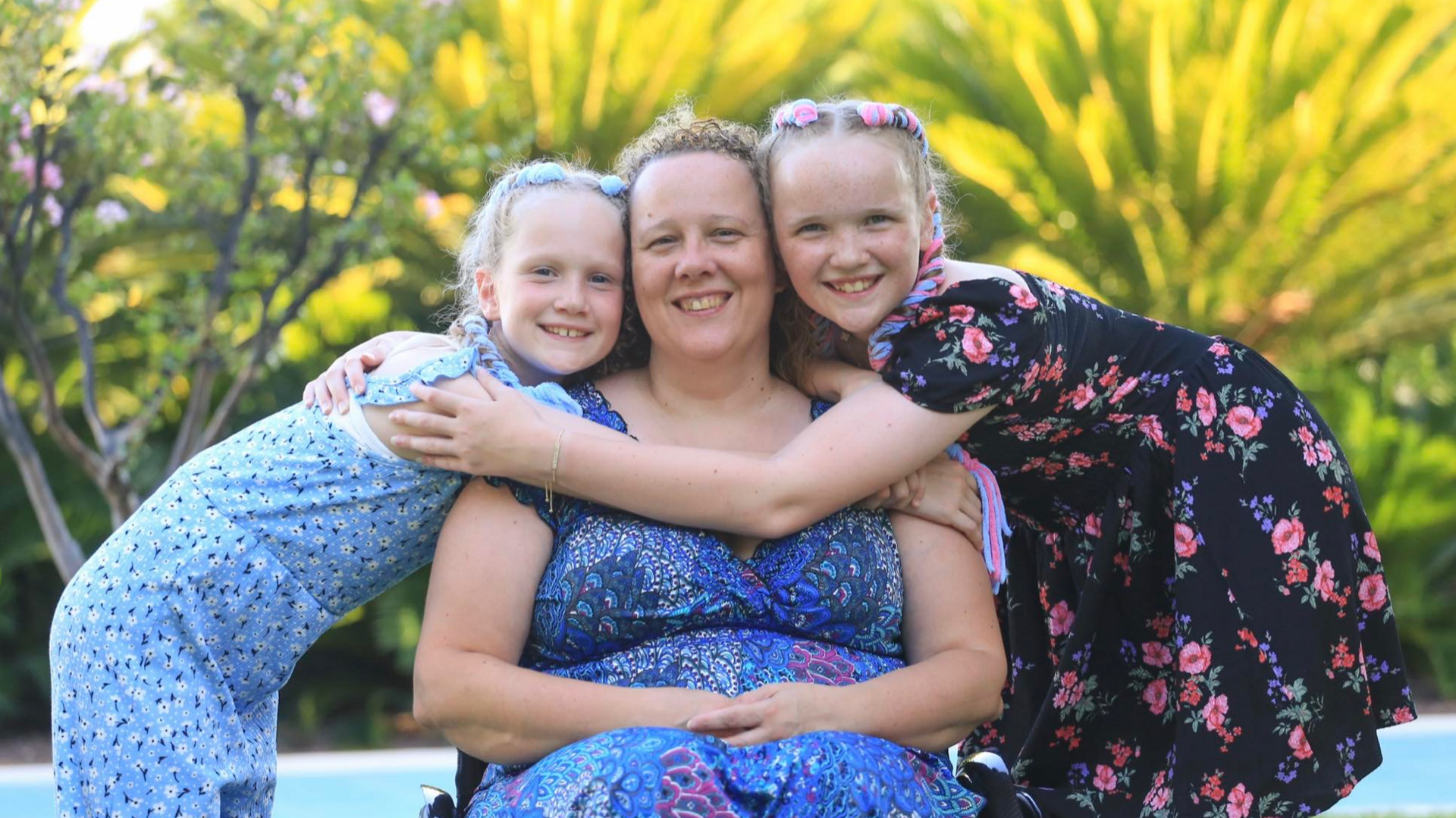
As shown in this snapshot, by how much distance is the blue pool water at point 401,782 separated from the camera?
6.65m

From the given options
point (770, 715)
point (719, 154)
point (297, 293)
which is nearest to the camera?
point (770, 715)

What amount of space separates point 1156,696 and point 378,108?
14.0ft

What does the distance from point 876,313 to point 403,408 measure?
3.02ft

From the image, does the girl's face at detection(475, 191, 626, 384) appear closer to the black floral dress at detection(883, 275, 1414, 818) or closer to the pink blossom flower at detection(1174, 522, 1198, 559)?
the black floral dress at detection(883, 275, 1414, 818)

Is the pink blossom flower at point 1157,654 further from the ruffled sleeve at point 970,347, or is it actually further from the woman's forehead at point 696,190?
the woman's forehead at point 696,190

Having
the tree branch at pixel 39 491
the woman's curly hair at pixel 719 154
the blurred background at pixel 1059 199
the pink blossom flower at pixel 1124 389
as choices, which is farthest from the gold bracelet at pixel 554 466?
the blurred background at pixel 1059 199

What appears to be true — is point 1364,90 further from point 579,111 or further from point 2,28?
point 2,28

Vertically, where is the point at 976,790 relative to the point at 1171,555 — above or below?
below

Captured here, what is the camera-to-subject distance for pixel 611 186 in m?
3.23

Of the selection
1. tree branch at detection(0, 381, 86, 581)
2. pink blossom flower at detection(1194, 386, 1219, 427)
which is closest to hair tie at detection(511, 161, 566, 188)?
pink blossom flower at detection(1194, 386, 1219, 427)

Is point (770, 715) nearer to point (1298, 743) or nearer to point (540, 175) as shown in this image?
point (1298, 743)

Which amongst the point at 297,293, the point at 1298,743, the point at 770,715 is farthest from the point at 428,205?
the point at 1298,743

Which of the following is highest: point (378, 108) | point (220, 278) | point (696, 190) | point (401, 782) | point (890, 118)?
point (378, 108)

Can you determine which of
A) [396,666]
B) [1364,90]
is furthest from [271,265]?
[1364,90]
